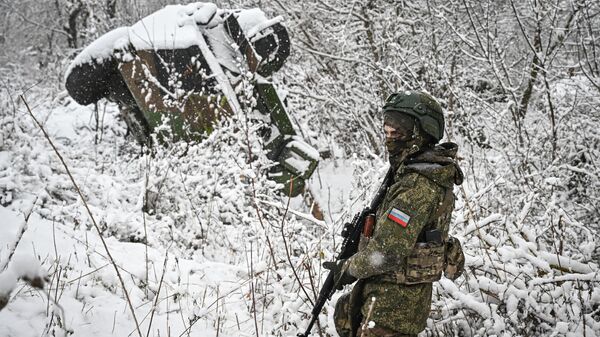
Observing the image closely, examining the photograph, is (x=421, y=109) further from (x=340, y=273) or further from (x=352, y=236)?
(x=340, y=273)

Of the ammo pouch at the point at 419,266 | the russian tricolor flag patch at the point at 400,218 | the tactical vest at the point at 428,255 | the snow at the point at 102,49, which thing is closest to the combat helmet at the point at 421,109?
the tactical vest at the point at 428,255

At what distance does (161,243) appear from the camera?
3955 mm

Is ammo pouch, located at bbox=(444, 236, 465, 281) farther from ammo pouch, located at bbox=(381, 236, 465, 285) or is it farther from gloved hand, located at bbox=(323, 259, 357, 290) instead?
gloved hand, located at bbox=(323, 259, 357, 290)

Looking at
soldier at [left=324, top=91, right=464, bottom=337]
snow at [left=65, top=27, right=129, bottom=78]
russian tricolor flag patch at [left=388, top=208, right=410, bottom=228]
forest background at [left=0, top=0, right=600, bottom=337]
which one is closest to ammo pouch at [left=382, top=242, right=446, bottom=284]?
soldier at [left=324, top=91, right=464, bottom=337]

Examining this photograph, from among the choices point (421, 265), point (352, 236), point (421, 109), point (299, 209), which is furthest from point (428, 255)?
point (299, 209)

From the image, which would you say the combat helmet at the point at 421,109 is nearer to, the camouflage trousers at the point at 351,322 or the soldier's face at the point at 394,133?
the soldier's face at the point at 394,133

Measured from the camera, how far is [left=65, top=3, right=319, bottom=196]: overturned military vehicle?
4840 mm

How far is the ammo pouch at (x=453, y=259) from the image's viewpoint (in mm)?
2051

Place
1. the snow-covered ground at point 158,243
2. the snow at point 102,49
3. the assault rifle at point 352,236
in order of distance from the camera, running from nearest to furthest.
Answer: the assault rifle at point 352,236 → the snow-covered ground at point 158,243 → the snow at point 102,49

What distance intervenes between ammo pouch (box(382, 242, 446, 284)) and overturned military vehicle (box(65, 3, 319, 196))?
2.98m

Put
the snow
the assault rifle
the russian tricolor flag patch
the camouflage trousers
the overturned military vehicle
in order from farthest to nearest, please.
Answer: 1. the snow
2. the overturned military vehicle
3. the assault rifle
4. the camouflage trousers
5. the russian tricolor flag patch

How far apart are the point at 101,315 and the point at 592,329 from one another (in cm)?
284

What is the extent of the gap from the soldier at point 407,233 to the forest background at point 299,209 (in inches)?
13.2

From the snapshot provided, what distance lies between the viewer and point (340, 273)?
1970mm
